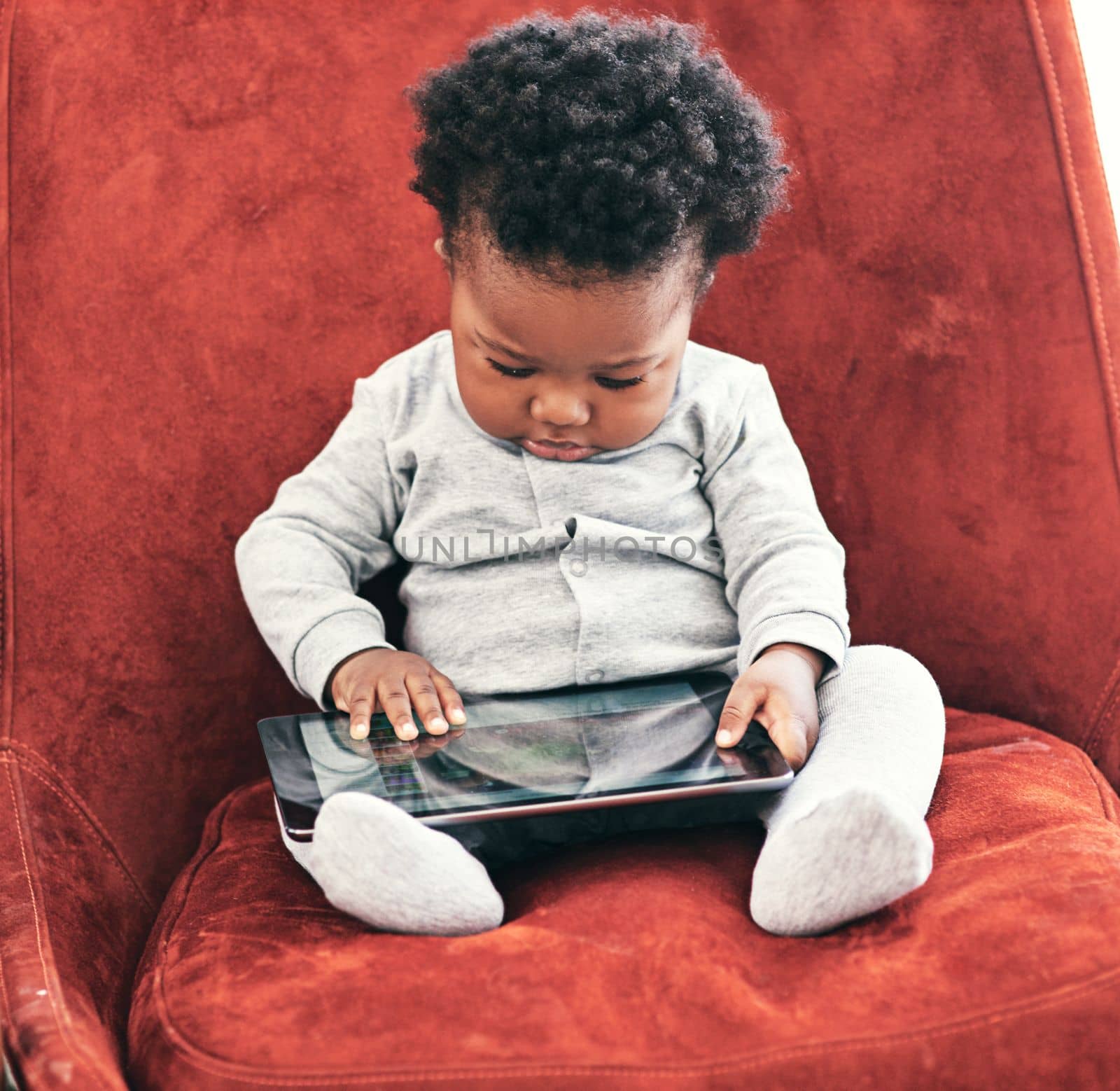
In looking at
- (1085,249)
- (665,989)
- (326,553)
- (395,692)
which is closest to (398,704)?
(395,692)

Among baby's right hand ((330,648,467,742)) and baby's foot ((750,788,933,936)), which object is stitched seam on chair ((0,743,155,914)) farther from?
baby's foot ((750,788,933,936))

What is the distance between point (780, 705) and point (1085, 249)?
0.50 m

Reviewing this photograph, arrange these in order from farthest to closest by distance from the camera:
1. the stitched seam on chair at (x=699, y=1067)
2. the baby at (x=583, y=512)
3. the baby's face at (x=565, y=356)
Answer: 1. the baby's face at (x=565, y=356)
2. the baby at (x=583, y=512)
3. the stitched seam on chair at (x=699, y=1067)

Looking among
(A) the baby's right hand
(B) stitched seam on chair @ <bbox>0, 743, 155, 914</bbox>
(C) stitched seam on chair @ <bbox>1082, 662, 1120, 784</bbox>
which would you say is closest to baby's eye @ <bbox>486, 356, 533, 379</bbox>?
(A) the baby's right hand

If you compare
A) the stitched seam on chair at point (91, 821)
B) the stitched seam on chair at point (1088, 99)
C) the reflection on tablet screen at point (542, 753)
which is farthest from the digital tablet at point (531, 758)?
the stitched seam on chair at point (1088, 99)

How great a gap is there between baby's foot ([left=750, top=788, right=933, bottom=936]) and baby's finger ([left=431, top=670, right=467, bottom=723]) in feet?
0.83

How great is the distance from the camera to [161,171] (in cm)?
102

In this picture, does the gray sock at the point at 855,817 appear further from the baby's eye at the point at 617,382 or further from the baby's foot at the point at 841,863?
the baby's eye at the point at 617,382

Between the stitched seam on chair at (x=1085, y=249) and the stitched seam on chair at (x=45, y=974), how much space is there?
78cm

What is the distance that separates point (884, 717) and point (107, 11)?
0.82 m

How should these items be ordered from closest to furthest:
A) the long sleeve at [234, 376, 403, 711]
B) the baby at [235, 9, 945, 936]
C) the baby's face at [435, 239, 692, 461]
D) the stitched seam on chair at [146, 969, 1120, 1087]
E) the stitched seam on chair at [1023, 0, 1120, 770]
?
1. the stitched seam on chair at [146, 969, 1120, 1087]
2. the baby at [235, 9, 945, 936]
3. the baby's face at [435, 239, 692, 461]
4. the long sleeve at [234, 376, 403, 711]
5. the stitched seam on chair at [1023, 0, 1120, 770]

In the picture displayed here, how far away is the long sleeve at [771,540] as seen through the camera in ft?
2.89

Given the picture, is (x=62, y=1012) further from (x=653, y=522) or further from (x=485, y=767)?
(x=653, y=522)

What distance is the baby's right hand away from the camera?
83 cm
